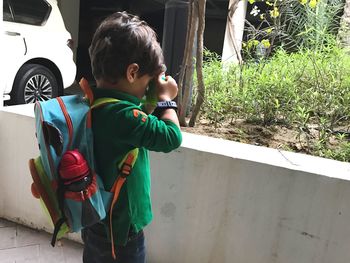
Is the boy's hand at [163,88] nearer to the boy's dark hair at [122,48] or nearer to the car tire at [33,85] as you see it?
the boy's dark hair at [122,48]

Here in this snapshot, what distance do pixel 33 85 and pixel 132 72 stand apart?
146 inches

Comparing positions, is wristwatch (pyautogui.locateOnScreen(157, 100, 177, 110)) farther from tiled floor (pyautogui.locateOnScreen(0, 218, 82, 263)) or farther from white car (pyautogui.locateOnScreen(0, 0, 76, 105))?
white car (pyautogui.locateOnScreen(0, 0, 76, 105))

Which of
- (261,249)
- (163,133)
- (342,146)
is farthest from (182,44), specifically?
(163,133)

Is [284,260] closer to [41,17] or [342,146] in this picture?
[342,146]

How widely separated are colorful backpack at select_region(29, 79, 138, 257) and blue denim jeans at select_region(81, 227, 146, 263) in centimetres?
15

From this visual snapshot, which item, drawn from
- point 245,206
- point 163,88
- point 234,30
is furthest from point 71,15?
point 163,88

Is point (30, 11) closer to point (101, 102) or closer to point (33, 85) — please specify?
point (33, 85)

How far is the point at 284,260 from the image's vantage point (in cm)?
189

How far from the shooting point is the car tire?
430 centimetres

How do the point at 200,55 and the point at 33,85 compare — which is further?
the point at 33,85

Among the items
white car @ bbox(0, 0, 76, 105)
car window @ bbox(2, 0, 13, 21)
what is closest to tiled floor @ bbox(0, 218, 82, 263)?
white car @ bbox(0, 0, 76, 105)

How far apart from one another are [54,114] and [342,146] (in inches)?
73.6

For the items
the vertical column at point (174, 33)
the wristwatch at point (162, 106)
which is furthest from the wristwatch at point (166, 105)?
the vertical column at point (174, 33)

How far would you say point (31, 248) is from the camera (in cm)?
238
